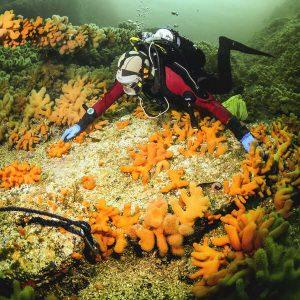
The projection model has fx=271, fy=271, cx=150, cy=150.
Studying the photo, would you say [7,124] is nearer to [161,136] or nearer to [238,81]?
[161,136]

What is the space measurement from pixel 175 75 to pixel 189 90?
1.10 feet

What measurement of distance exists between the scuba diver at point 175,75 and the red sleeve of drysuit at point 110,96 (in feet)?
0.06

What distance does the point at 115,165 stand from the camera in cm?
479

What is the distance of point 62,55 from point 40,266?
21.6 ft

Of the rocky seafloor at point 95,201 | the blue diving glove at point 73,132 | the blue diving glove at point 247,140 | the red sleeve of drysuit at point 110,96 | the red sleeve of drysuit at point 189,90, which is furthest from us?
the blue diving glove at point 73,132

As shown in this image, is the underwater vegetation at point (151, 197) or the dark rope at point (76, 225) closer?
the underwater vegetation at point (151, 197)

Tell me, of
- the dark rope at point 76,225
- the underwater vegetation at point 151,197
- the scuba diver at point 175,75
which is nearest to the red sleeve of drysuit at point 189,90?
the scuba diver at point 175,75

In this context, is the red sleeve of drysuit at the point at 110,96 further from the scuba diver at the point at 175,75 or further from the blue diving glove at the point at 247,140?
the blue diving glove at the point at 247,140

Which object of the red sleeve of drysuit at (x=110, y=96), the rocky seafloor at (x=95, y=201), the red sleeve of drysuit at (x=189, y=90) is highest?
the red sleeve of drysuit at (x=189, y=90)

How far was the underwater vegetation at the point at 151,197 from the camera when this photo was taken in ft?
10.7

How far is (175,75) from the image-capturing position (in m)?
4.35

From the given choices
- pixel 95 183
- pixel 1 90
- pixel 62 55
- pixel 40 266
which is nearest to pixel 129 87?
pixel 95 183

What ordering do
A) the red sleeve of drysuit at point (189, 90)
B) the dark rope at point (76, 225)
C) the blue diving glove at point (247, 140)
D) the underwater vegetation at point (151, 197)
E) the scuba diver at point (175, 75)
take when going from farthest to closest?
the blue diving glove at point (247, 140) → the red sleeve of drysuit at point (189, 90) → the scuba diver at point (175, 75) → the dark rope at point (76, 225) → the underwater vegetation at point (151, 197)

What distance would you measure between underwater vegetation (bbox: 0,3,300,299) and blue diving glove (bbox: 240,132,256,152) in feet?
0.44
